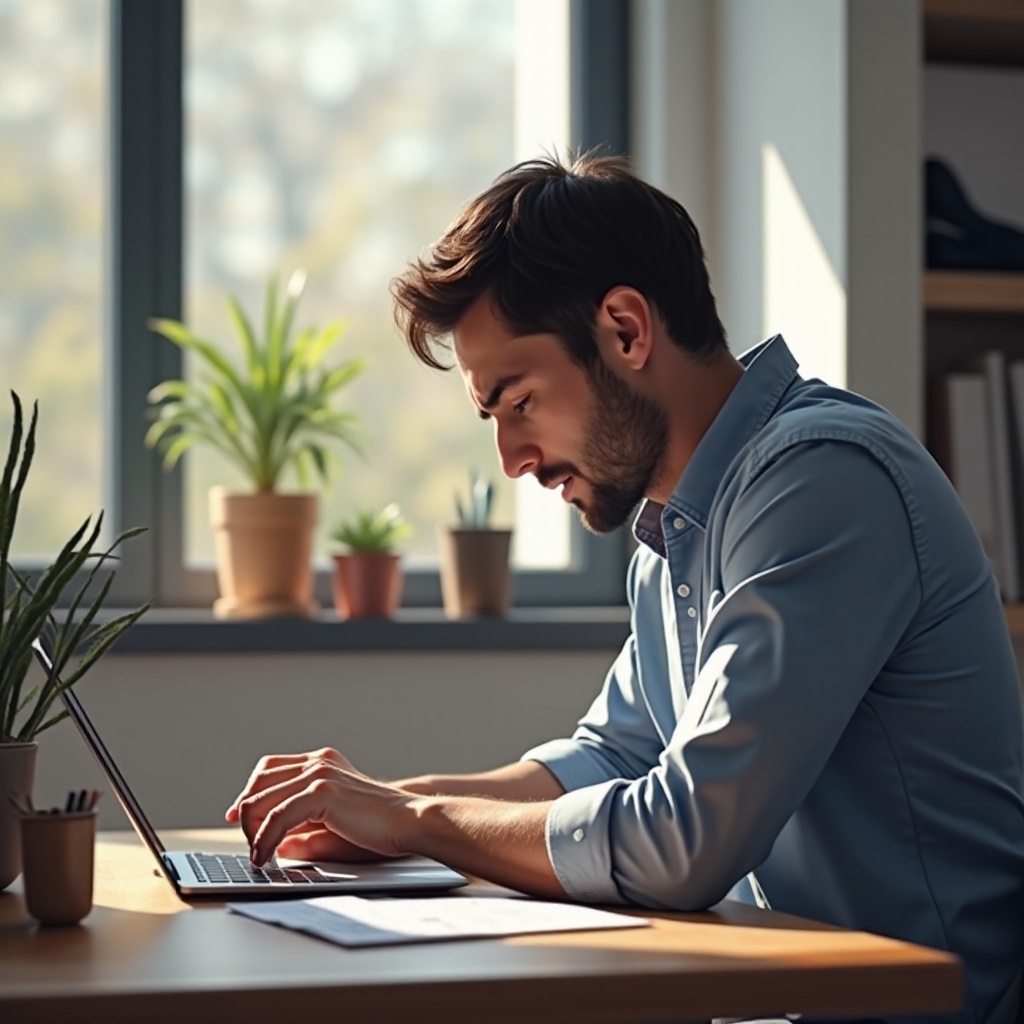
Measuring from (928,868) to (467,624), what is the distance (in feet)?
4.45

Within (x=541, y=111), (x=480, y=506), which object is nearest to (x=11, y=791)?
(x=480, y=506)

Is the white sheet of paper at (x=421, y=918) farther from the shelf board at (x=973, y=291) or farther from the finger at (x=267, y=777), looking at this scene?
the shelf board at (x=973, y=291)

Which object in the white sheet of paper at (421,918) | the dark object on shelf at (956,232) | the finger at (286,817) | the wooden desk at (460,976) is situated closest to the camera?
the wooden desk at (460,976)

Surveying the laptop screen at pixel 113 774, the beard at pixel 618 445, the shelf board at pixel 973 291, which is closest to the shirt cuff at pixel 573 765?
the beard at pixel 618 445

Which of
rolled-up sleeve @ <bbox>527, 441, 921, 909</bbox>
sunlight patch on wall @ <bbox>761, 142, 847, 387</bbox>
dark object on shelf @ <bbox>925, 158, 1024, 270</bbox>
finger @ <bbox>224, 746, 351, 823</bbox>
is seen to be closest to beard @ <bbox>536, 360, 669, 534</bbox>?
rolled-up sleeve @ <bbox>527, 441, 921, 909</bbox>

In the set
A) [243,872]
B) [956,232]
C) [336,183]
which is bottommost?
[243,872]

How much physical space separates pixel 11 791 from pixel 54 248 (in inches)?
66.0

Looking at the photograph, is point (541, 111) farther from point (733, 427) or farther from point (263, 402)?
point (733, 427)

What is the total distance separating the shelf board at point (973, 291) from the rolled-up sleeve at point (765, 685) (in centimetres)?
128

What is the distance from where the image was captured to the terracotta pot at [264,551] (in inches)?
107

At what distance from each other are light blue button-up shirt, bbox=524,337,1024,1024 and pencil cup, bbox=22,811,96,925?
14.7 inches

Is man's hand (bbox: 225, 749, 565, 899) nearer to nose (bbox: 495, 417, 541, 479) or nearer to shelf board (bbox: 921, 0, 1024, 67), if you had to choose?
nose (bbox: 495, 417, 541, 479)

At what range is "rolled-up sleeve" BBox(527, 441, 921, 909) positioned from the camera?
52.2 inches

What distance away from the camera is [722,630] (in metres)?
1.40
